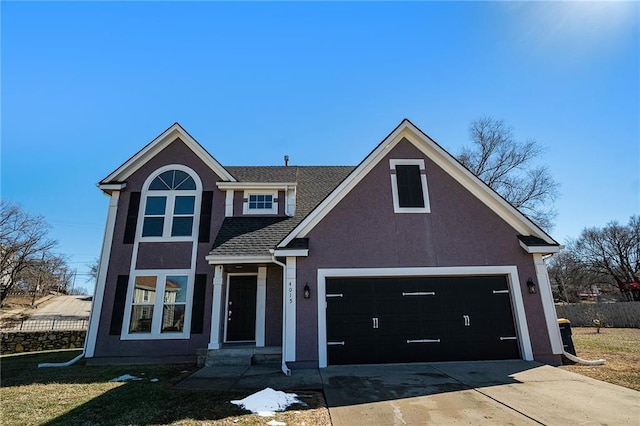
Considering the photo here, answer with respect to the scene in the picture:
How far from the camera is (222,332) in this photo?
1048 centimetres

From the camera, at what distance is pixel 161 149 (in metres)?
12.5

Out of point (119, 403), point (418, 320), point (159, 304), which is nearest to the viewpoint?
point (119, 403)

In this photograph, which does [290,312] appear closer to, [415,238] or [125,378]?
[415,238]

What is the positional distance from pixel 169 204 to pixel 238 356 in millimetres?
6305

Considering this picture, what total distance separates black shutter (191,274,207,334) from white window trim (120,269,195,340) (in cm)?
15

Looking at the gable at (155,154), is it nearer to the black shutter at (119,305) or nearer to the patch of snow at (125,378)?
the black shutter at (119,305)

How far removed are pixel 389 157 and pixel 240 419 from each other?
7.81 m

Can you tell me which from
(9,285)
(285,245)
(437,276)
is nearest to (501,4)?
(437,276)

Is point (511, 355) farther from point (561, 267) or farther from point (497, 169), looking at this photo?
point (561, 267)

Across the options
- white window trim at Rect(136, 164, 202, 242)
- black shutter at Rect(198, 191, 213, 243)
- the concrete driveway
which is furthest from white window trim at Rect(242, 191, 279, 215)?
the concrete driveway

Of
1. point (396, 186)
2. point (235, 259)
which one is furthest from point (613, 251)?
point (235, 259)

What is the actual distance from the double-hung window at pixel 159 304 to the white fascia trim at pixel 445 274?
533 centimetres

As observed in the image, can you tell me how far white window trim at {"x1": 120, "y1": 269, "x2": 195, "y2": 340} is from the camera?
34.7ft

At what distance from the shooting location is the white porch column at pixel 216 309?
9508 mm
